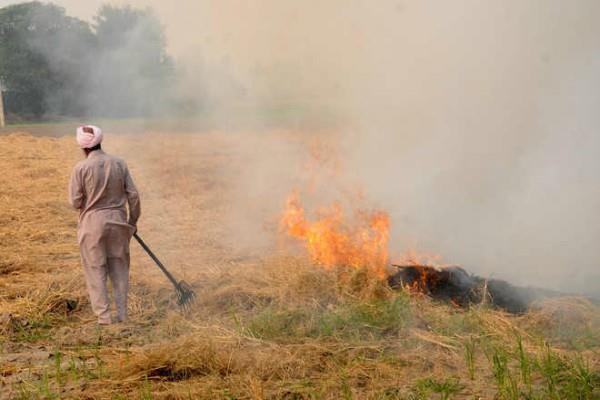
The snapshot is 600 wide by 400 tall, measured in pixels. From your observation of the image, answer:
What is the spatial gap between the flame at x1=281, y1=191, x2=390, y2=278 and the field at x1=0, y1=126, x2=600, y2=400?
22 cm

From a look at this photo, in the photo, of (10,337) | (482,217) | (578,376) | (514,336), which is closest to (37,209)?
(10,337)

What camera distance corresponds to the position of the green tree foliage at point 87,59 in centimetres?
1329

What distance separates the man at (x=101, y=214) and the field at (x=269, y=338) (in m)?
0.34

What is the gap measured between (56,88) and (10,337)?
17.7 m

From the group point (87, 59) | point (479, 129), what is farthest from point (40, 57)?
point (479, 129)

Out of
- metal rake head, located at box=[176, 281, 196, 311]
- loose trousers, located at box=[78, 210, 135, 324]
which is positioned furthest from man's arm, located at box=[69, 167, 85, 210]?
metal rake head, located at box=[176, 281, 196, 311]

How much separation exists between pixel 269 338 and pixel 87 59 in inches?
418

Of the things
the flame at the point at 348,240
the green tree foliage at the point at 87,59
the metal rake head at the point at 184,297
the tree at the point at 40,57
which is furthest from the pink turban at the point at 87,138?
the tree at the point at 40,57

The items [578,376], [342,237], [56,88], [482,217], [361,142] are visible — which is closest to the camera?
[578,376]

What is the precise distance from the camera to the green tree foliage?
523 inches

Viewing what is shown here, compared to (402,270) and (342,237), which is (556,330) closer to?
(402,270)

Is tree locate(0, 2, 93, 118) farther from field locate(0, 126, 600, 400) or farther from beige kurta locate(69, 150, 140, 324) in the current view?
beige kurta locate(69, 150, 140, 324)

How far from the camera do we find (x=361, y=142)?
11344 millimetres

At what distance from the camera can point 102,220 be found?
651cm
